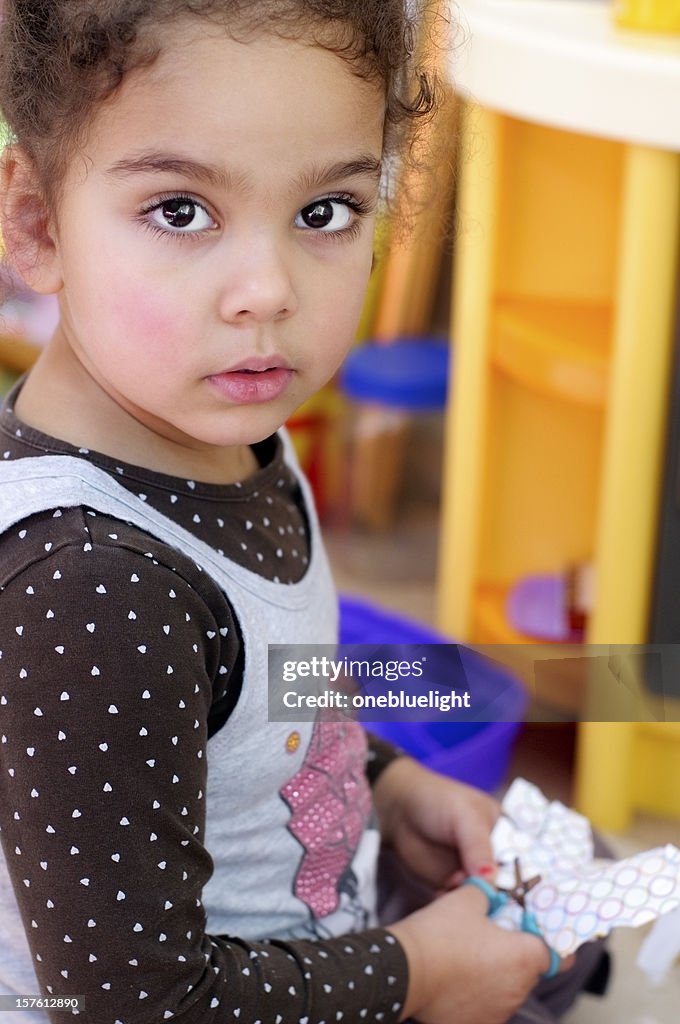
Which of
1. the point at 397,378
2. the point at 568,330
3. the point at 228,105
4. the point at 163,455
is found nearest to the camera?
the point at 228,105

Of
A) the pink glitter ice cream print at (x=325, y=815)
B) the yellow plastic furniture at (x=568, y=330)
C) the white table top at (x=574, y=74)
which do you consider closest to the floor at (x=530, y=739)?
the yellow plastic furniture at (x=568, y=330)

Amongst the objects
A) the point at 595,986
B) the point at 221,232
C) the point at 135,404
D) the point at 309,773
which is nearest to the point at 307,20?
→ the point at 221,232

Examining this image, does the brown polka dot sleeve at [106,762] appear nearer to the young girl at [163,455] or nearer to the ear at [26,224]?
the young girl at [163,455]

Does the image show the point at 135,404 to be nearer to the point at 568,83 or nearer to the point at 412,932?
the point at 412,932

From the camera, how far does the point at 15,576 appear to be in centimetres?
63

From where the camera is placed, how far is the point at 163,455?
73 centimetres

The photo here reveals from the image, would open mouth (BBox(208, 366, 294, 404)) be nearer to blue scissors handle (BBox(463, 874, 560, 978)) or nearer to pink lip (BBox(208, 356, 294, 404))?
pink lip (BBox(208, 356, 294, 404))

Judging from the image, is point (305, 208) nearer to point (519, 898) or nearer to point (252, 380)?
point (252, 380)

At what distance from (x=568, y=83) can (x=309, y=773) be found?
0.67 metres

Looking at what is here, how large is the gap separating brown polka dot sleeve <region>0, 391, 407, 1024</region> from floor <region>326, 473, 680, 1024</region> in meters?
0.40

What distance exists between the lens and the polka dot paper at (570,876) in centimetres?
78

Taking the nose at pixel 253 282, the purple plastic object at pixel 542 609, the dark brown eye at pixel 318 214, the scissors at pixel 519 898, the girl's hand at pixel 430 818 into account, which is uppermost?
the dark brown eye at pixel 318 214

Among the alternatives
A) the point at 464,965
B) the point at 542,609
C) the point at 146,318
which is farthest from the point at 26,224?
the point at 542,609

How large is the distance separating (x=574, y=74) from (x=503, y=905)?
0.70 m
